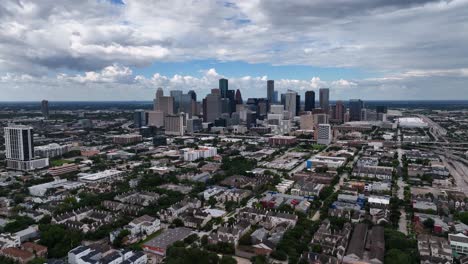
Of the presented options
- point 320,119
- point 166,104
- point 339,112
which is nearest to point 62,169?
point 320,119

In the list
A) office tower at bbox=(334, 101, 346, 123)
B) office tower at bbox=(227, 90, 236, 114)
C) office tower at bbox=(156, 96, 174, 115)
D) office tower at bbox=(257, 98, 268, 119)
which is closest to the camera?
office tower at bbox=(334, 101, 346, 123)

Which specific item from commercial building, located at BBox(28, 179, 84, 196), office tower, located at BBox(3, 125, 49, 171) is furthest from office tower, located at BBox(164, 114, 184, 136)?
commercial building, located at BBox(28, 179, 84, 196)

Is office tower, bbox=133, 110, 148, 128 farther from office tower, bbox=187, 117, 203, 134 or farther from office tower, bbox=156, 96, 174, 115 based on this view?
office tower, bbox=187, 117, 203, 134

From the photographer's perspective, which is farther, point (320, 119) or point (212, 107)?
point (212, 107)

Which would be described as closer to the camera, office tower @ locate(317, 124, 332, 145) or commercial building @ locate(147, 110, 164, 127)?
office tower @ locate(317, 124, 332, 145)

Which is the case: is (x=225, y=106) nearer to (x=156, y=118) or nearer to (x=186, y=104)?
(x=186, y=104)

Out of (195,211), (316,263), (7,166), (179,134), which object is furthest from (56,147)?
(316,263)

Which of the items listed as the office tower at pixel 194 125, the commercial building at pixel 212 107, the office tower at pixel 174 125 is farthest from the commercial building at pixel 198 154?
the commercial building at pixel 212 107
